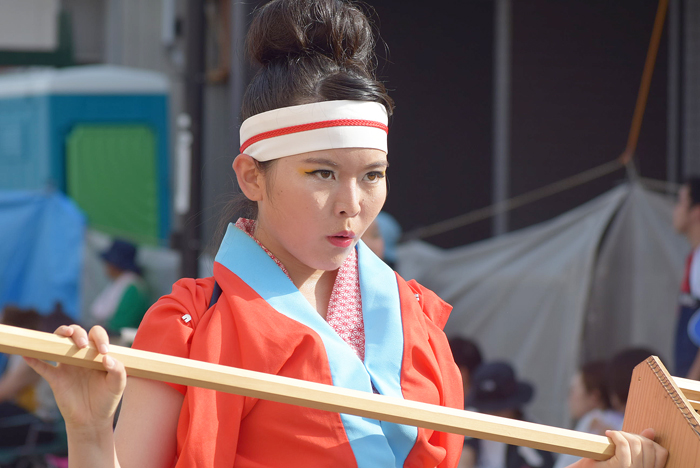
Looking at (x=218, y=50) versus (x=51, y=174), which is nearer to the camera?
(x=51, y=174)

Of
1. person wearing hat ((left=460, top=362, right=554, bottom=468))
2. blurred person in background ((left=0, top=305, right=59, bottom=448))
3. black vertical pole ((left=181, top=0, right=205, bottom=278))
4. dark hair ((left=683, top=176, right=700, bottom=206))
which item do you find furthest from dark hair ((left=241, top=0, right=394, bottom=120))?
blurred person in background ((left=0, top=305, right=59, bottom=448))

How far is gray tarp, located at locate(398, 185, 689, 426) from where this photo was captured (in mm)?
2891

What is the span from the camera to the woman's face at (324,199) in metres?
0.99

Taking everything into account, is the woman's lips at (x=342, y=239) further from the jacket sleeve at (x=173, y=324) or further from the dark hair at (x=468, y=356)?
the dark hair at (x=468, y=356)

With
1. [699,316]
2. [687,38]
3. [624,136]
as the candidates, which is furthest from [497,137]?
[699,316]

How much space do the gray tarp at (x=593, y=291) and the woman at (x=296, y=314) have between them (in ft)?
6.30

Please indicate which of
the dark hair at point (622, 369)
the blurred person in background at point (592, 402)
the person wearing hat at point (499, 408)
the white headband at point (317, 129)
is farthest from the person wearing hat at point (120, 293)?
the white headband at point (317, 129)

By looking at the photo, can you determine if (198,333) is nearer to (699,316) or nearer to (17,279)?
(699,316)

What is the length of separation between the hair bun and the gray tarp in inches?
78.9

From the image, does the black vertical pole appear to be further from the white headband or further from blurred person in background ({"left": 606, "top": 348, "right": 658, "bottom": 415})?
the white headband

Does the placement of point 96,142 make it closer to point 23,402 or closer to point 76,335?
point 23,402

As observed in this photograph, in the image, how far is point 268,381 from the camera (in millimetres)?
867

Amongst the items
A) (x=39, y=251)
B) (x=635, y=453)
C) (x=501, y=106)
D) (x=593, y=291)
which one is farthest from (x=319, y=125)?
(x=501, y=106)

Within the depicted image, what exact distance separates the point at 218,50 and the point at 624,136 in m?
2.37
